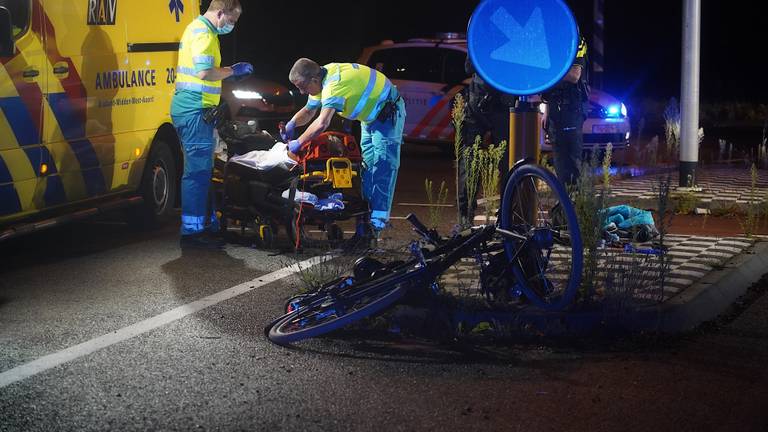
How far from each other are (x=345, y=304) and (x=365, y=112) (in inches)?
126

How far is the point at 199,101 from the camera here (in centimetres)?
987

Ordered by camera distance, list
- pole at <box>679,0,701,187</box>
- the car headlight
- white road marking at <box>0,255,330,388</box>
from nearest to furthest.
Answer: white road marking at <box>0,255,330,388</box>
pole at <box>679,0,701,187</box>
the car headlight

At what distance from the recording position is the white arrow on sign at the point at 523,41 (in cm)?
662

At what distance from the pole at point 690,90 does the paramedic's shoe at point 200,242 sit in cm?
536

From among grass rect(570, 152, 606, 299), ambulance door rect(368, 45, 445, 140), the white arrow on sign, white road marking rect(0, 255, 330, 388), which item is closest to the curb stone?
grass rect(570, 152, 606, 299)

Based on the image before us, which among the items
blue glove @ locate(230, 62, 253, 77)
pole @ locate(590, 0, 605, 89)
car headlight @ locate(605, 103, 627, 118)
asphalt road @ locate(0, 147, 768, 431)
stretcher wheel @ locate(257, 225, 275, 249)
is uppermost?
pole @ locate(590, 0, 605, 89)

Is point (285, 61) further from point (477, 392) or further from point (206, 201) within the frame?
point (477, 392)

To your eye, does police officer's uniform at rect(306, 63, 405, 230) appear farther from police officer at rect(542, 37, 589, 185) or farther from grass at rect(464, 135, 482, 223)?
police officer at rect(542, 37, 589, 185)

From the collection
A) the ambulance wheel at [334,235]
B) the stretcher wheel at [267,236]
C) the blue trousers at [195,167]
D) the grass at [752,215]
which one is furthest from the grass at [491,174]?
the blue trousers at [195,167]

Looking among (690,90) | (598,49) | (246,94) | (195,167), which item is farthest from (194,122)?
(598,49)

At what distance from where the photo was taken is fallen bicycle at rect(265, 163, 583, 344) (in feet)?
20.7

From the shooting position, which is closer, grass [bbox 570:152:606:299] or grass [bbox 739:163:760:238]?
grass [bbox 570:152:606:299]

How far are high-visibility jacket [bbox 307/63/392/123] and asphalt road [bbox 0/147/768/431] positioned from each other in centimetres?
194

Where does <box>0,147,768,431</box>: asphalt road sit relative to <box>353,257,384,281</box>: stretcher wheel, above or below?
below
